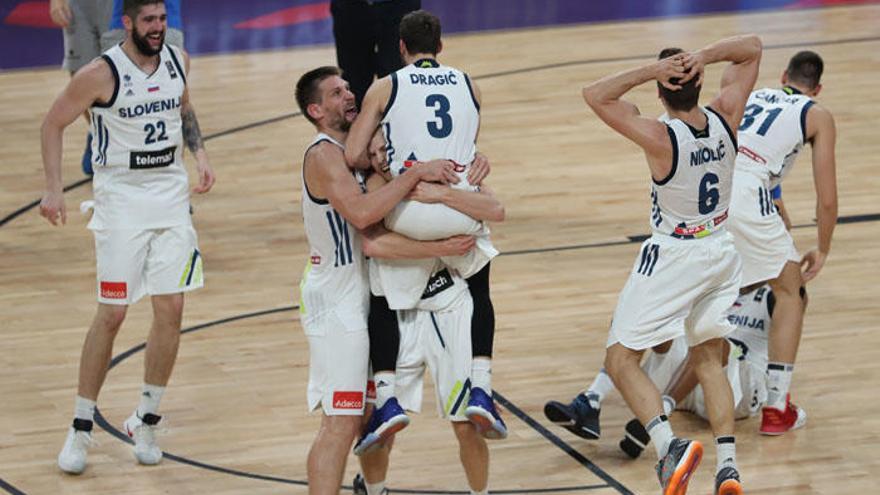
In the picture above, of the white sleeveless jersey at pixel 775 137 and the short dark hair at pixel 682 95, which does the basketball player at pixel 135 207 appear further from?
the white sleeveless jersey at pixel 775 137

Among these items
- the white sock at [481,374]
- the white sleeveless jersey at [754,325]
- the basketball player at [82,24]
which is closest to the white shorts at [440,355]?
the white sock at [481,374]

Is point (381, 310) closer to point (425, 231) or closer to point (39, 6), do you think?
point (425, 231)

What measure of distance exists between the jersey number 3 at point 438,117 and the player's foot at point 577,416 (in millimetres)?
1814

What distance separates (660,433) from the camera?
7008 millimetres

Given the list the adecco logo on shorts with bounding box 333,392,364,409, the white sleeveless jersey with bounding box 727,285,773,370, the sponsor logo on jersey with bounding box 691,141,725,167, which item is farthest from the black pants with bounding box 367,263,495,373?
the white sleeveless jersey with bounding box 727,285,773,370

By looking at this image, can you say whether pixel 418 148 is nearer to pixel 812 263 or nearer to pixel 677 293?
pixel 677 293

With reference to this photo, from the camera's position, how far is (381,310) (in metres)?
6.66

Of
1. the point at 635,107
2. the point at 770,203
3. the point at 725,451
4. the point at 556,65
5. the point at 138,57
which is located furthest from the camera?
the point at 556,65

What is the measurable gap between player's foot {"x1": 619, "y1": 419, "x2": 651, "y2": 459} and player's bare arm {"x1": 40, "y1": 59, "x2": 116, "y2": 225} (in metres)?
2.74

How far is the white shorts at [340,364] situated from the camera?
6.59 meters

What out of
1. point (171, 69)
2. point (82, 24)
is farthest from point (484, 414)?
point (82, 24)

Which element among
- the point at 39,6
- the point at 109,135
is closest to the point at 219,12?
the point at 39,6

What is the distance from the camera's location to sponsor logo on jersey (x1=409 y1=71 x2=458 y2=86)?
655cm

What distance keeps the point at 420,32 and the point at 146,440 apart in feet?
8.04
